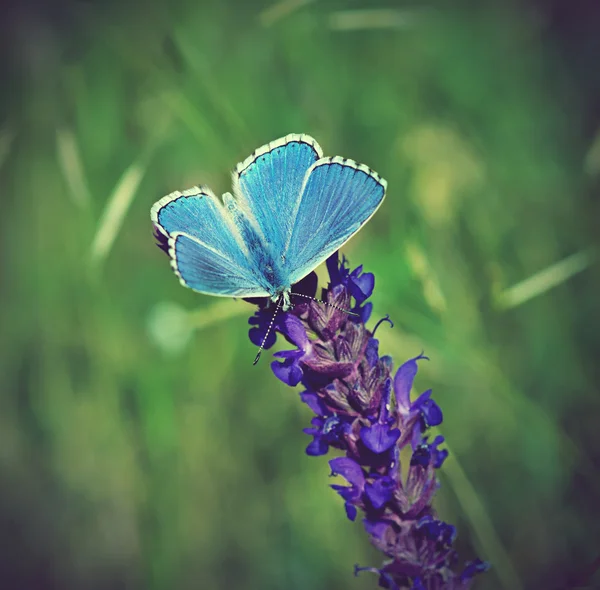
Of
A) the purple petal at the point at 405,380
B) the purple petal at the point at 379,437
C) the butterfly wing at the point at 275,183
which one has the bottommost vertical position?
the purple petal at the point at 379,437

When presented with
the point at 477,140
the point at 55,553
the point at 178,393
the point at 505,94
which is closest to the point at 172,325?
the point at 178,393

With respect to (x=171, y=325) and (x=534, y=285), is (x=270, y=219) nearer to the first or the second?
(x=534, y=285)

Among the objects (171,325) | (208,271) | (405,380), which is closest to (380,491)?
(405,380)

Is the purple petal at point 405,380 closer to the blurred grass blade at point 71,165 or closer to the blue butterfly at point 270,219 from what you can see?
the blue butterfly at point 270,219

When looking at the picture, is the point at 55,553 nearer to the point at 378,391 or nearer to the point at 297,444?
the point at 297,444

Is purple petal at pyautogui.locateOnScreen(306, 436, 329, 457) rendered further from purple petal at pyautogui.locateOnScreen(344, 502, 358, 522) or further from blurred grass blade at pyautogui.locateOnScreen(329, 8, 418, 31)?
blurred grass blade at pyautogui.locateOnScreen(329, 8, 418, 31)

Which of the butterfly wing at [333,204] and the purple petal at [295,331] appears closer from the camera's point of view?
the butterfly wing at [333,204]

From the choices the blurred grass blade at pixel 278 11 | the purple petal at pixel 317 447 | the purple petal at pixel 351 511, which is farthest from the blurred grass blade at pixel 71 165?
the purple petal at pixel 351 511
